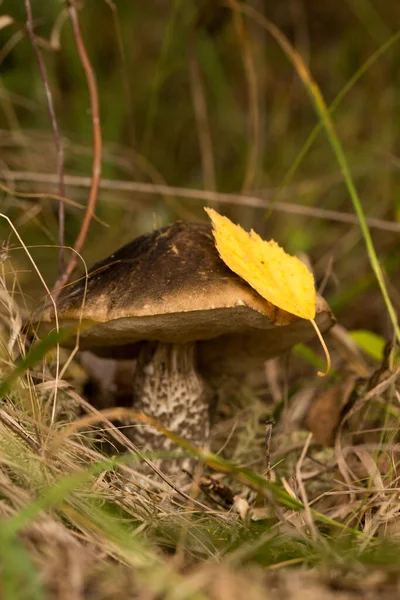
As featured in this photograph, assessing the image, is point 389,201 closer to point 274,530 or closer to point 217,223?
point 217,223

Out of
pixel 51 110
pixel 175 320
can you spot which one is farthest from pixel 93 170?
pixel 175 320

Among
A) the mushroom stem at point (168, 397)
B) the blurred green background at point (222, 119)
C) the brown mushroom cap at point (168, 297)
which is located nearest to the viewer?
the brown mushroom cap at point (168, 297)

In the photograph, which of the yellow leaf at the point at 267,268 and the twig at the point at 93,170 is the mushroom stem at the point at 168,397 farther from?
the yellow leaf at the point at 267,268

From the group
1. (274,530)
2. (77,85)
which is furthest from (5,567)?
(77,85)

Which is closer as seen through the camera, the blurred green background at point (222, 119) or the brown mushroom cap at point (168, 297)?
the brown mushroom cap at point (168, 297)

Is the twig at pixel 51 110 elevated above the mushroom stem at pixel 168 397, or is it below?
above

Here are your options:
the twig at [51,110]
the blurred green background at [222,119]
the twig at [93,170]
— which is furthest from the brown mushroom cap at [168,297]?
the blurred green background at [222,119]

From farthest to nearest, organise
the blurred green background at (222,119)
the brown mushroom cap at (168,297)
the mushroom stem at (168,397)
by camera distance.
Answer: the blurred green background at (222,119)
the mushroom stem at (168,397)
the brown mushroom cap at (168,297)

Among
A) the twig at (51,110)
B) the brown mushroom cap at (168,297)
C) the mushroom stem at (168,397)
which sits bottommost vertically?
the mushroom stem at (168,397)
